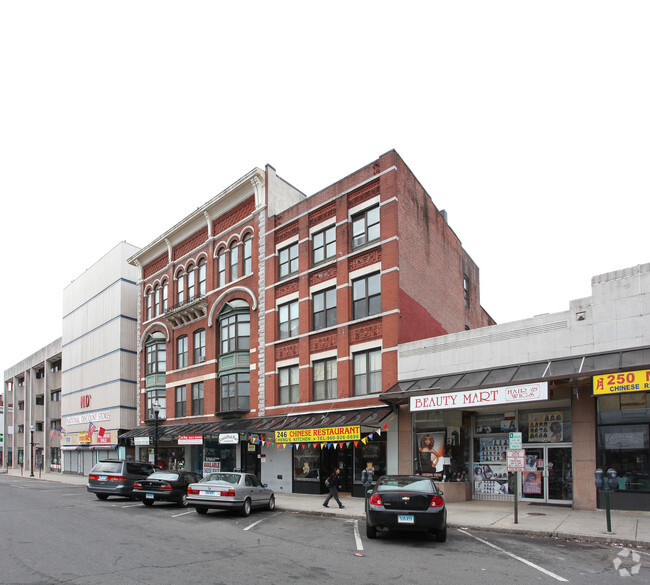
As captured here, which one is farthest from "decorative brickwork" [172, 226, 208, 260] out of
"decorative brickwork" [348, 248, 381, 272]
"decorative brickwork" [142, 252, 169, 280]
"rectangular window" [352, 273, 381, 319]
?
"rectangular window" [352, 273, 381, 319]

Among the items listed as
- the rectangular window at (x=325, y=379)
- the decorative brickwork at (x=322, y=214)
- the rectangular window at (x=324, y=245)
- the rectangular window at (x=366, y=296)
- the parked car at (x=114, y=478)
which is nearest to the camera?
the parked car at (x=114, y=478)

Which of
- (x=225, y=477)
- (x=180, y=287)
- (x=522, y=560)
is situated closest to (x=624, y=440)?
(x=522, y=560)

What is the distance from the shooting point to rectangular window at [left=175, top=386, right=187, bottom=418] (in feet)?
120

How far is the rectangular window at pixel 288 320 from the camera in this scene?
28516 millimetres

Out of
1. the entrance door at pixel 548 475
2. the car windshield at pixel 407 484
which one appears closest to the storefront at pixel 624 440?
the entrance door at pixel 548 475

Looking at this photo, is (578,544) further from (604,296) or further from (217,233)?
(217,233)

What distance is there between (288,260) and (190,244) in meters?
11.1

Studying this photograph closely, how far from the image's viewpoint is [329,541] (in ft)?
42.1

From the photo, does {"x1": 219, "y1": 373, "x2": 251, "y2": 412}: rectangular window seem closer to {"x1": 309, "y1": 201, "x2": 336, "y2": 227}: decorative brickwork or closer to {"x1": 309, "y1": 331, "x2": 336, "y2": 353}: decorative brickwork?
{"x1": 309, "y1": 331, "x2": 336, "y2": 353}: decorative brickwork

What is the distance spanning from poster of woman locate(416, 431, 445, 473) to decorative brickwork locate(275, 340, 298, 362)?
8489 millimetres

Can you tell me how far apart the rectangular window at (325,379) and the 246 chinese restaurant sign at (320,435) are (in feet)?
8.06

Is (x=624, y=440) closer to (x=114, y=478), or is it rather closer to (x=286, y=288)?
(x=286, y=288)

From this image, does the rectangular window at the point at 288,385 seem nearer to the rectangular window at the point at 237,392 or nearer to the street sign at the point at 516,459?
the rectangular window at the point at 237,392

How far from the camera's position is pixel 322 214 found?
27828mm
